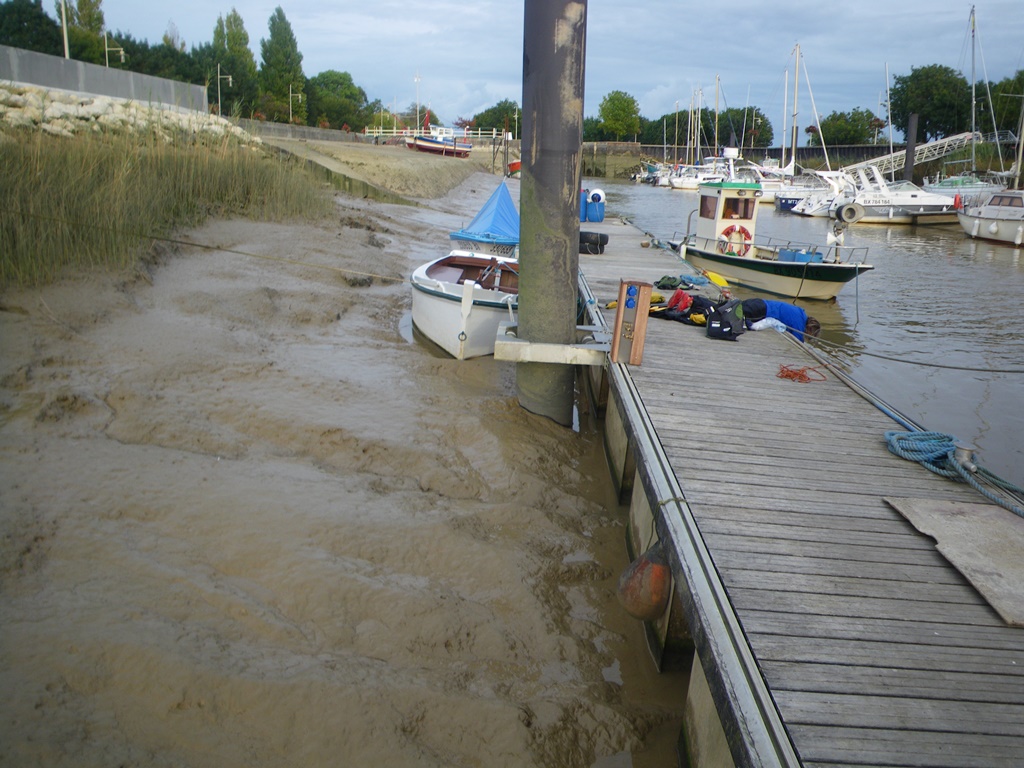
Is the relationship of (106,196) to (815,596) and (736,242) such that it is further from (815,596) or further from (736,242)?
(736,242)

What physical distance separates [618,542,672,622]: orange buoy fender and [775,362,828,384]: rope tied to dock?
11.8ft

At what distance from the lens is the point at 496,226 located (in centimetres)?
1605

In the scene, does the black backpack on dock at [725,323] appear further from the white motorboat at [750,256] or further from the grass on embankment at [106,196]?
the white motorboat at [750,256]

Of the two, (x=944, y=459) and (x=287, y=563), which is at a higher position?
(x=944, y=459)

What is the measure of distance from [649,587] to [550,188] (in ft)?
14.3

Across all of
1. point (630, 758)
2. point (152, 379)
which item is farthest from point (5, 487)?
point (630, 758)

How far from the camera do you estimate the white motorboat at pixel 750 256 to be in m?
17.1

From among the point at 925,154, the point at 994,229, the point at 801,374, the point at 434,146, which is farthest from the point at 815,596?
the point at 925,154

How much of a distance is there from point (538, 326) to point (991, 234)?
3115 cm

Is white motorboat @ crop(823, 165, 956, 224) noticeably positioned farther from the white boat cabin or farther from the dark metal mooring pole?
the dark metal mooring pole

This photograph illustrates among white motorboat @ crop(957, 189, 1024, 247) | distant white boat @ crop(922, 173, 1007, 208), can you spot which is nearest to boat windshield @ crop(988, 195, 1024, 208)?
white motorboat @ crop(957, 189, 1024, 247)

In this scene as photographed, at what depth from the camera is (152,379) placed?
24.3ft

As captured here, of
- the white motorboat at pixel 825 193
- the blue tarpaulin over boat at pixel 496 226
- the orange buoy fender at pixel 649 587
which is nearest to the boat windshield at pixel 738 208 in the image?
the blue tarpaulin over boat at pixel 496 226

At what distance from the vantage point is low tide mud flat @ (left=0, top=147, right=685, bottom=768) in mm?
3682
